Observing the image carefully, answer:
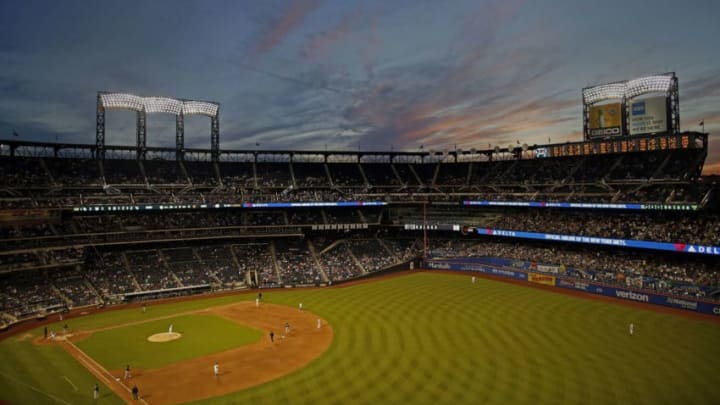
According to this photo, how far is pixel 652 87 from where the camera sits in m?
51.8

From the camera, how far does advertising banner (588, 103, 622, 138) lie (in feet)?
182

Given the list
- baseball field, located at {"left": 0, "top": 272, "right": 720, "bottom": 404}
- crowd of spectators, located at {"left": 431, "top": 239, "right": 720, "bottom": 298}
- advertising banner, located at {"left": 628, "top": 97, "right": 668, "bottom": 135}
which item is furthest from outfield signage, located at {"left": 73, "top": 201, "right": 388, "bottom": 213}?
advertising banner, located at {"left": 628, "top": 97, "right": 668, "bottom": 135}

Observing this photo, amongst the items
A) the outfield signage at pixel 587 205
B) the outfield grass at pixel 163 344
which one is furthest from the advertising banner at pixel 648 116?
the outfield grass at pixel 163 344

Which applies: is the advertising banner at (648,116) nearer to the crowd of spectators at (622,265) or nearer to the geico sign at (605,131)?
the geico sign at (605,131)

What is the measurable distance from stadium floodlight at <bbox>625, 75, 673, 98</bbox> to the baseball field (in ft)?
90.8

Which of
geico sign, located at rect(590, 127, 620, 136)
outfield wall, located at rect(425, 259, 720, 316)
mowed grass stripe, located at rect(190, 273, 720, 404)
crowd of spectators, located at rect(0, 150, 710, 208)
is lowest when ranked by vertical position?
mowed grass stripe, located at rect(190, 273, 720, 404)

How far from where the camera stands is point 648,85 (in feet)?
171

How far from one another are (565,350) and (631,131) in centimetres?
3697

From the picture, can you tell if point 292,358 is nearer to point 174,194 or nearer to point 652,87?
point 174,194

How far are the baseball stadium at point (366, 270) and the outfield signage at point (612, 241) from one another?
186mm

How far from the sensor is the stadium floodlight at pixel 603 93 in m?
54.7

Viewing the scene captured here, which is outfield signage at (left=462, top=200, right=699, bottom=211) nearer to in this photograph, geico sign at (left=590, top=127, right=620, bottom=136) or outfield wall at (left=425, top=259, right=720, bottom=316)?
outfield wall at (left=425, top=259, right=720, bottom=316)

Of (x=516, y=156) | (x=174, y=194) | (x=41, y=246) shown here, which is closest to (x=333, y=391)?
(x=41, y=246)

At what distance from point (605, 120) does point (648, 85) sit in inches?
234
